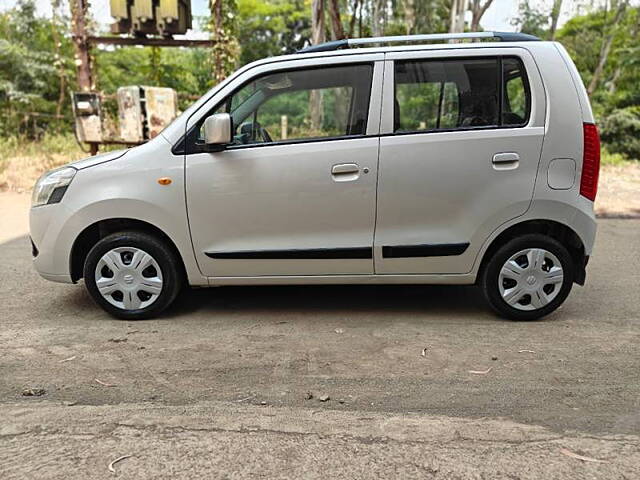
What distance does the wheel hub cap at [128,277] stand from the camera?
436cm

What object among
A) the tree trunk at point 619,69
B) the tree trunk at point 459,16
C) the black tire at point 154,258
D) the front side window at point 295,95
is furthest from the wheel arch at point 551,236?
the tree trunk at point 619,69

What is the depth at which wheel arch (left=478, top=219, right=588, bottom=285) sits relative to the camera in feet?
14.3

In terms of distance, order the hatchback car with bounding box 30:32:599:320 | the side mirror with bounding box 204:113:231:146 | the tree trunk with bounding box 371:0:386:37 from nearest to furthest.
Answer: the side mirror with bounding box 204:113:231:146 → the hatchback car with bounding box 30:32:599:320 → the tree trunk with bounding box 371:0:386:37

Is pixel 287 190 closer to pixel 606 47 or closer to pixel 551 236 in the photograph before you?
pixel 551 236

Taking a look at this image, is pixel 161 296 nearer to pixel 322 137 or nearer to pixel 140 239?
pixel 140 239

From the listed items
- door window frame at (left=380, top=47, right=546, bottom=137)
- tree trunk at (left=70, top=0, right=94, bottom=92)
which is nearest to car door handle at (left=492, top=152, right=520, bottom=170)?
door window frame at (left=380, top=47, right=546, bottom=137)

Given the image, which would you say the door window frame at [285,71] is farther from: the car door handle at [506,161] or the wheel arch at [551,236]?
the wheel arch at [551,236]

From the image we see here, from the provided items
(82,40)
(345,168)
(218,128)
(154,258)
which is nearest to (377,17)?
(82,40)

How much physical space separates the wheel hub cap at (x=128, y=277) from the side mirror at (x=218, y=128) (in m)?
0.99

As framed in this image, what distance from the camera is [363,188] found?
13.9 ft

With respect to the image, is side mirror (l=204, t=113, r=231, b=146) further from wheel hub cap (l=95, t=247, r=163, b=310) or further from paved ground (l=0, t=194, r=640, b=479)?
paved ground (l=0, t=194, r=640, b=479)

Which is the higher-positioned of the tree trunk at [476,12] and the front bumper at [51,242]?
the tree trunk at [476,12]

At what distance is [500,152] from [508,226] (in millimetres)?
535

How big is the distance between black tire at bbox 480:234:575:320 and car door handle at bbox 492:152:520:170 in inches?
20.9
